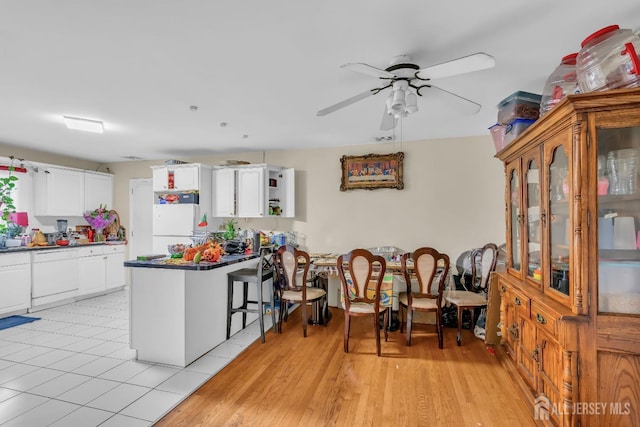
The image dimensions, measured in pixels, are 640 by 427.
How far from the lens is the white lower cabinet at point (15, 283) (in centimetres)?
424

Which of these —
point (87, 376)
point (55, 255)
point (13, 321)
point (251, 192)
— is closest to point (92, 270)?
point (55, 255)

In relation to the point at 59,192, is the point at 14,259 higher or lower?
lower

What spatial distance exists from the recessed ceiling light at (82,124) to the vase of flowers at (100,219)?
258 centimetres

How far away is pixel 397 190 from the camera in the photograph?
4.80m

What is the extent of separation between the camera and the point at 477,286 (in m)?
3.92

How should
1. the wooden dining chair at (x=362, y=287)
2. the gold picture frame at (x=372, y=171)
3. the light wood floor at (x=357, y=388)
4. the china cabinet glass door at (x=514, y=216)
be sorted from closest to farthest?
the light wood floor at (x=357, y=388), the china cabinet glass door at (x=514, y=216), the wooden dining chair at (x=362, y=287), the gold picture frame at (x=372, y=171)

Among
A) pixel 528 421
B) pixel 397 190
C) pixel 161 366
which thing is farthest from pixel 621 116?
pixel 161 366

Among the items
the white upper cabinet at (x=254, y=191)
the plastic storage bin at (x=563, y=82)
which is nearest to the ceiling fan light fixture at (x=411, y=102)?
the plastic storage bin at (x=563, y=82)

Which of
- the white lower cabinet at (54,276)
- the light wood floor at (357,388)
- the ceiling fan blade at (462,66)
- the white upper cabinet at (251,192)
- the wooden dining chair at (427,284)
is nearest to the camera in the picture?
the ceiling fan blade at (462,66)

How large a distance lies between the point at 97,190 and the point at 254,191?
3.15 metres

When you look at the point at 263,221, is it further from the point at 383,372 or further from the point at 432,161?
the point at 383,372

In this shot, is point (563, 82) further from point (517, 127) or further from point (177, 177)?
point (177, 177)

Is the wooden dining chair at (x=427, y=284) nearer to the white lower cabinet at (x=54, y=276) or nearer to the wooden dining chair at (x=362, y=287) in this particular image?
the wooden dining chair at (x=362, y=287)

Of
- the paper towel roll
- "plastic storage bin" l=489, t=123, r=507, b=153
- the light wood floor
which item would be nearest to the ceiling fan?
"plastic storage bin" l=489, t=123, r=507, b=153
